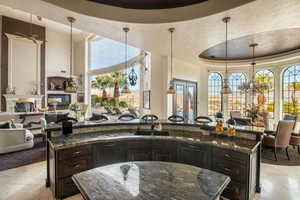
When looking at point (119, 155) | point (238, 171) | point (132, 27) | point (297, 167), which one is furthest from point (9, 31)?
point (297, 167)

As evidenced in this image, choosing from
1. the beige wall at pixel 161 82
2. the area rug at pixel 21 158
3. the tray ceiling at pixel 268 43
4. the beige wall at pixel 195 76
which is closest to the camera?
the area rug at pixel 21 158

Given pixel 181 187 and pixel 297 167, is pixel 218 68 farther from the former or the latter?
pixel 181 187

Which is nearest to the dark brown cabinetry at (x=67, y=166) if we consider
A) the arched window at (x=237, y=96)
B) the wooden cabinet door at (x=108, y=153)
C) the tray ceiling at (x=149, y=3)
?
the wooden cabinet door at (x=108, y=153)

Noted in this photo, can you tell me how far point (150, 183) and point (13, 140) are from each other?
215 inches

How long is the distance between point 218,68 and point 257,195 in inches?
270

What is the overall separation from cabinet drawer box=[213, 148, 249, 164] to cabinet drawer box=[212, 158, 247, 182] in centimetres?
6

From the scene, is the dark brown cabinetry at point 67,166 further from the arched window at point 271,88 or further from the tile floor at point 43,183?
the arched window at point 271,88

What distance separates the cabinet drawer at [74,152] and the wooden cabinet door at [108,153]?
13 cm

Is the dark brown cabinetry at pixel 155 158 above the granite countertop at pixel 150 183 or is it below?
below

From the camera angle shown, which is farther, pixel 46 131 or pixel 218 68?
pixel 218 68

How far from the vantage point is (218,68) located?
330 inches

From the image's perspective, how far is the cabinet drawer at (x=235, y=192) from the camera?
7.31 feet

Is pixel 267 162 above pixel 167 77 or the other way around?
the other way around

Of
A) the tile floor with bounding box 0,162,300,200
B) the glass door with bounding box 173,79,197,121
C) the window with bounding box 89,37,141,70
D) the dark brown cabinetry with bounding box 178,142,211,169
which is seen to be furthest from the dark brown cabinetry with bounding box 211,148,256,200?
the window with bounding box 89,37,141,70
